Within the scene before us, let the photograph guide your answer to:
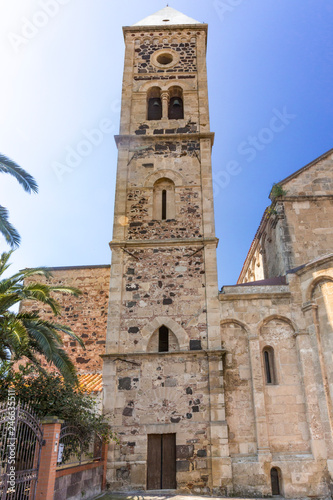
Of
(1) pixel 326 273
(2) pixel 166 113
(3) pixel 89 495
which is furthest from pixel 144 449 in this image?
(2) pixel 166 113

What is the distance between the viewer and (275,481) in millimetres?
10789

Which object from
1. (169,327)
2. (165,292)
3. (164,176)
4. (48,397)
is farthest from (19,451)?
(164,176)

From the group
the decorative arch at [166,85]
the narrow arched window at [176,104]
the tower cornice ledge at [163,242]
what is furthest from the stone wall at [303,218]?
the decorative arch at [166,85]

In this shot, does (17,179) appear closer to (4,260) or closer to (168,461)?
(4,260)

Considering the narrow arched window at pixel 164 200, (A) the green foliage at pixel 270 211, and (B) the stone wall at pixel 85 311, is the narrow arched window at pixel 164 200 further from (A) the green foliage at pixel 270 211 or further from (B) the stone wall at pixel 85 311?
(B) the stone wall at pixel 85 311

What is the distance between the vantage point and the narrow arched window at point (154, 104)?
16703mm

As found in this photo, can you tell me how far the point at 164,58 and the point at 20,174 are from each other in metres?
10.0

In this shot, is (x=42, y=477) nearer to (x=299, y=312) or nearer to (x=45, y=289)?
(x=45, y=289)

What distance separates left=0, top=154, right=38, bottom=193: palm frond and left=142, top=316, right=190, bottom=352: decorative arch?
4912 millimetres

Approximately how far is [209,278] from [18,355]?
576cm

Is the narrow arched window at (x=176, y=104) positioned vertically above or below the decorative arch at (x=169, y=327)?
above

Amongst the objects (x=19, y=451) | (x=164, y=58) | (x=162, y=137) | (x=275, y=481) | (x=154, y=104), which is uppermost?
(x=164, y=58)

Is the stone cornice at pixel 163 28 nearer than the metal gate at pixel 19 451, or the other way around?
the metal gate at pixel 19 451

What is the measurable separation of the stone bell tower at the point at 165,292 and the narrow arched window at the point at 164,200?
0.12 ft
